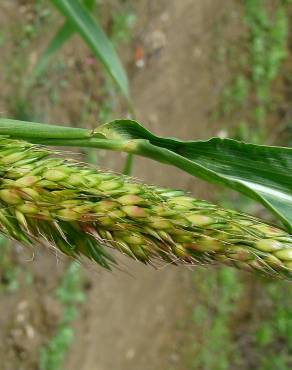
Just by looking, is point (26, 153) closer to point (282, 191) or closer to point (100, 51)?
point (282, 191)

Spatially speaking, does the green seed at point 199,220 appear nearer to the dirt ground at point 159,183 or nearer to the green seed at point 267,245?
the green seed at point 267,245

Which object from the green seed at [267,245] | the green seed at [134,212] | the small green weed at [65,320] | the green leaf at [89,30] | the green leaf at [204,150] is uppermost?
the green leaf at [89,30]

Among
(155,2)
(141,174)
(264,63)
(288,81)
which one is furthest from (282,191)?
(288,81)

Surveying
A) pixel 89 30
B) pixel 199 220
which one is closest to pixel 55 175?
pixel 199 220

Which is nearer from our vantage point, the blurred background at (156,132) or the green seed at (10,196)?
the green seed at (10,196)

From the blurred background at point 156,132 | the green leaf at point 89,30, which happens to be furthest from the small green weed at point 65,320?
the green leaf at point 89,30

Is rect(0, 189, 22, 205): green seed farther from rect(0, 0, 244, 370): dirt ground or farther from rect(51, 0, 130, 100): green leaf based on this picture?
rect(0, 0, 244, 370): dirt ground
